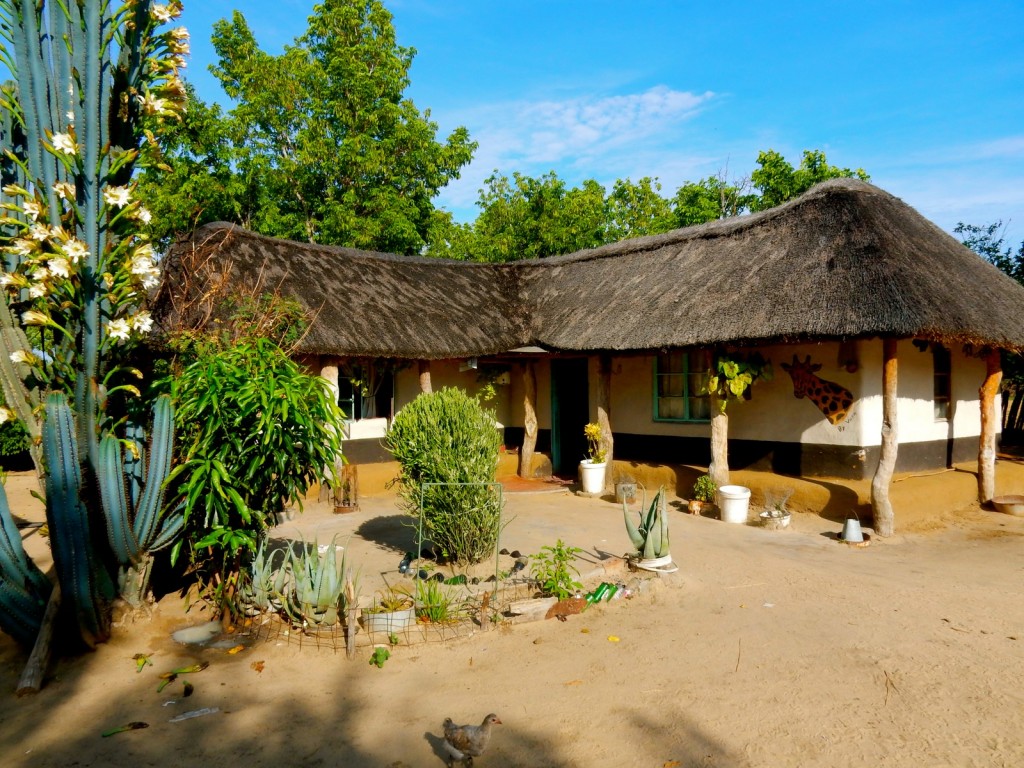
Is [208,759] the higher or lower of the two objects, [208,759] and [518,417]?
the lower

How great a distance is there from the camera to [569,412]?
44.6 ft

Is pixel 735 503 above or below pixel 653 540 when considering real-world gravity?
below

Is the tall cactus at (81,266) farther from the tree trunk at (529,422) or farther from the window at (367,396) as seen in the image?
the tree trunk at (529,422)

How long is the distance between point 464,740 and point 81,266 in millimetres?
3620

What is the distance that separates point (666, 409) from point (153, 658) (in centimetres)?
871

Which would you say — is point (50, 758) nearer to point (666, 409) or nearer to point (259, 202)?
point (666, 409)

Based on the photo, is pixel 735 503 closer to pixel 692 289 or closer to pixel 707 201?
pixel 692 289

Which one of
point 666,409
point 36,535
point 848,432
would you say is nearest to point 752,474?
point 848,432

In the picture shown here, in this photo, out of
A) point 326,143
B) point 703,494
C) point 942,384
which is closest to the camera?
point 703,494

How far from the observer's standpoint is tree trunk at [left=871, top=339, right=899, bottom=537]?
26.9 ft

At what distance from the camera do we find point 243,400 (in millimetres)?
4594

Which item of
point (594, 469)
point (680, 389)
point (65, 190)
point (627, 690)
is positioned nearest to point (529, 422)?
point (594, 469)

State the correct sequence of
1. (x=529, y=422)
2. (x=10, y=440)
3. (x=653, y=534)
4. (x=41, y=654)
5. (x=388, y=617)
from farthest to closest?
(x=10, y=440) → (x=529, y=422) → (x=653, y=534) → (x=388, y=617) → (x=41, y=654)

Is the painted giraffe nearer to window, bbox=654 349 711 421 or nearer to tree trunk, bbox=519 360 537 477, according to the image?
window, bbox=654 349 711 421
